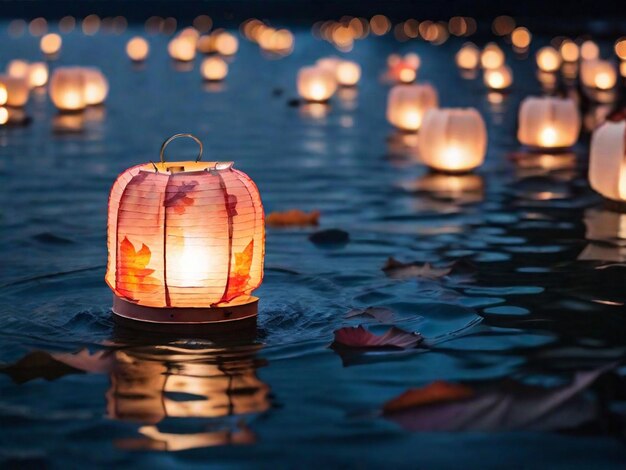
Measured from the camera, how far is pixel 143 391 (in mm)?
4180

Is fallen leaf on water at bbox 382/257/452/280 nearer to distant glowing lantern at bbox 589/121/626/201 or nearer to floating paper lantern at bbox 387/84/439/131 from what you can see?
distant glowing lantern at bbox 589/121/626/201

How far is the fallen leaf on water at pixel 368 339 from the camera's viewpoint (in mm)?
4734

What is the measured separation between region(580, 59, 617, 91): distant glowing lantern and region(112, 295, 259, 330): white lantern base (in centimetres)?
1543

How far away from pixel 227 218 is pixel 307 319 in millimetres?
649

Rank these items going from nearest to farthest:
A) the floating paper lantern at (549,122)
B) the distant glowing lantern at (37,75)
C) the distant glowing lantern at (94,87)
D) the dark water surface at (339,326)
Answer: the dark water surface at (339,326), the floating paper lantern at (549,122), the distant glowing lantern at (94,87), the distant glowing lantern at (37,75)

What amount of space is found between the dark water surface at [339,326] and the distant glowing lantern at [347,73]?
10409mm

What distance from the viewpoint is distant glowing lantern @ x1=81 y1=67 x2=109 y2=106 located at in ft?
52.5

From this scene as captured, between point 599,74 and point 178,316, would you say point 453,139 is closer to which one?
point 178,316

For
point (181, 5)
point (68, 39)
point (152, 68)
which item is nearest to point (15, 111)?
point (152, 68)

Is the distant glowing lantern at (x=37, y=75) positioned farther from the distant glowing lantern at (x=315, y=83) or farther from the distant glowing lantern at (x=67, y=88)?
the distant glowing lantern at (x=315, y=83)

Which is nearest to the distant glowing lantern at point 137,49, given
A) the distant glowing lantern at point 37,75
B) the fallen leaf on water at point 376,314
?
the distant glowing lantern at point 37,75

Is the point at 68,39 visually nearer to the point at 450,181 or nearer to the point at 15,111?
the point at 15,111

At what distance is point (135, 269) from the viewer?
4.86 m

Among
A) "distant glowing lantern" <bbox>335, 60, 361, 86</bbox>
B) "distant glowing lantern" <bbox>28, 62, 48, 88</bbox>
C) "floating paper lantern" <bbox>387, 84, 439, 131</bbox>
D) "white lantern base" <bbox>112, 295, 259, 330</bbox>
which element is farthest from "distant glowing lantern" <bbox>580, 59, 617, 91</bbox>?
"white lantern base" <bbox>112, 295, 259, 330</bbox>
